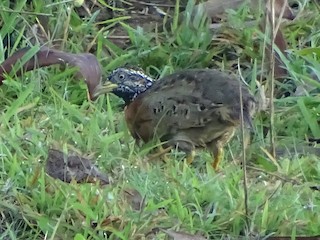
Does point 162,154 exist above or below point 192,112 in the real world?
below

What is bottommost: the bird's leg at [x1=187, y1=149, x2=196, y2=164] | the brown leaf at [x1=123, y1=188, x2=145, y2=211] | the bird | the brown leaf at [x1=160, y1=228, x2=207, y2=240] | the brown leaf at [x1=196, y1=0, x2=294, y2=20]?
the brown leaf at [x1=196, y1=0, x2=294, y2=20]

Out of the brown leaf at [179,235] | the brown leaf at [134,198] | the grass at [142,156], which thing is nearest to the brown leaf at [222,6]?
the grass at [142,156]

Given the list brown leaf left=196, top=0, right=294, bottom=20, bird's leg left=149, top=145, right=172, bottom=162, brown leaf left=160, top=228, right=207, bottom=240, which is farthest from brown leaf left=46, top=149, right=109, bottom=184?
brown leaf left=196, top=0, right=294, bottom=20

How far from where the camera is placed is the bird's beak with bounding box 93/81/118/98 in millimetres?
6000

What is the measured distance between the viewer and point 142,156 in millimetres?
5391

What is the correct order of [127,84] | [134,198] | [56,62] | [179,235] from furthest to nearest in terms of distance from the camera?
[56,62] → [127,84] → [134,198] → [179,235]

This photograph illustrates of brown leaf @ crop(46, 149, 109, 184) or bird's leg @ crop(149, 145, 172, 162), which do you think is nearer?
brown leaf @ crop(46, 149, 109, 184)

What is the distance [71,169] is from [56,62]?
175 centimetres

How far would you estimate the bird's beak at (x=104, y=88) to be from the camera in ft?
19.7

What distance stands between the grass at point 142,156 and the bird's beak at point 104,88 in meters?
0.12

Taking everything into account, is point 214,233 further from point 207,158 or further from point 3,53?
point 3,53

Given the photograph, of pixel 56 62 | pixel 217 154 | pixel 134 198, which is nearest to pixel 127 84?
pixel 56 62

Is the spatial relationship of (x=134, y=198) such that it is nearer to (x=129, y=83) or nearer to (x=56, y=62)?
(x=129, y=83)

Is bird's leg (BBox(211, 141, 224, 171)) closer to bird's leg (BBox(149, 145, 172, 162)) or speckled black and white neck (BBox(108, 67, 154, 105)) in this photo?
bird's leg (BBox(149, 145, 172, 162))
